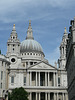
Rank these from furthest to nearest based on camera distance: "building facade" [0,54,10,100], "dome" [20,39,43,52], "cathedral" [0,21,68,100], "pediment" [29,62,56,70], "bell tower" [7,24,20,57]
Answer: "dome" [20,39,43,52], "bell tower" [7,24,20,57], "pediment" [29,62,56,70], "cathedral" [0,21,68,100], "building facade" [0,54,10,100]

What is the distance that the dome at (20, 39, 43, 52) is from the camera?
12007 cm

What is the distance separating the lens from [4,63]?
81.2 metres

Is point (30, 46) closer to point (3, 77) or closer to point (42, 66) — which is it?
point (42, 66)

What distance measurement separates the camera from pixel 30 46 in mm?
121312

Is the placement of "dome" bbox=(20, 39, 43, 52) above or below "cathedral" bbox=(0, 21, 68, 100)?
above

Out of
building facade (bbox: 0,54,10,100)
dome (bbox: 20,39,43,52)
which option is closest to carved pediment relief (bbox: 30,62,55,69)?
building facade (bbox: 0,54,10,100)

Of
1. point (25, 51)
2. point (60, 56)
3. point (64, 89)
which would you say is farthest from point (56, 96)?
point (25, 51)

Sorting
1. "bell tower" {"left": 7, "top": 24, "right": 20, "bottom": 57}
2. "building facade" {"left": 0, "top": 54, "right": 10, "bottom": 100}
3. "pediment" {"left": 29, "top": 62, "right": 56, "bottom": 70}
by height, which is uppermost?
"bell tower" {"left": 7, "top": 24, "right": 20, "bottom": 57}

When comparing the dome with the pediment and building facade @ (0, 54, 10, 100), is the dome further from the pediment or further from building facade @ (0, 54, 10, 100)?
building facade @ (0, 54, 10, 100)

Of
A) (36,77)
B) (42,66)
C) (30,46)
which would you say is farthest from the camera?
(30,46)

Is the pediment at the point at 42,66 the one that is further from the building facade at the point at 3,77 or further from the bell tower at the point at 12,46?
the building facade at the point at 3,77

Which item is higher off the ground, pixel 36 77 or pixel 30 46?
pixel 30 46

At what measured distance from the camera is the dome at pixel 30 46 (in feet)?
394

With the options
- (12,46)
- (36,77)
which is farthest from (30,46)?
(36,77)
